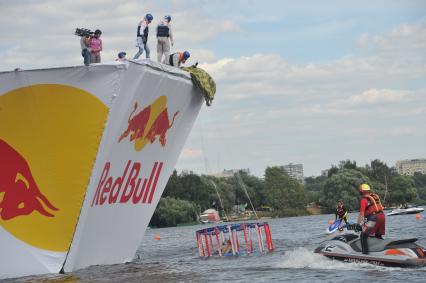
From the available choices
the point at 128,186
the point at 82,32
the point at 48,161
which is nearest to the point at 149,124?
the point at 128,186

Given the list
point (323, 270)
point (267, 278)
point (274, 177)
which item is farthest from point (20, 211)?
point (274, 177)

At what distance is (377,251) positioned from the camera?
20.8 m

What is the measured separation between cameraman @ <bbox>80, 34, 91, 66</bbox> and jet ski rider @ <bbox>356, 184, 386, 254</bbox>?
793 cm

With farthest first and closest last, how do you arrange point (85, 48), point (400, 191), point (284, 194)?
1. point (284, 194)
2. point (400, 191)
3. point (85, 48)

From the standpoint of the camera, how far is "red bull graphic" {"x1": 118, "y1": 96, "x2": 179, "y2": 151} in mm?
22328

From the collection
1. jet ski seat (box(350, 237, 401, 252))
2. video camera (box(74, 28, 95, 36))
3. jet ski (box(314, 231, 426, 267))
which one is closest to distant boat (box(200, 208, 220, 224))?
jet ski (box(314, 231, 426, 267))

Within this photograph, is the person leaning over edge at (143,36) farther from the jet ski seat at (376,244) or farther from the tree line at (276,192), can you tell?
the tree line at (276,192)

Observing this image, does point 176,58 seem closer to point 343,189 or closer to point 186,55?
point 186,55

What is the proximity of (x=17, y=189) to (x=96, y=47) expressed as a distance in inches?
175

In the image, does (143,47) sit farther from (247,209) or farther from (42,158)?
(247,209)

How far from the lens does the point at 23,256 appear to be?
69.3ft

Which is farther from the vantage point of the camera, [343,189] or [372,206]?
[343,189]

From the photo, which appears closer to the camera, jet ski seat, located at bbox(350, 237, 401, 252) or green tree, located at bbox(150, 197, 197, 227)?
jet ski seat, located at bbox(350, 237, 401, 252)

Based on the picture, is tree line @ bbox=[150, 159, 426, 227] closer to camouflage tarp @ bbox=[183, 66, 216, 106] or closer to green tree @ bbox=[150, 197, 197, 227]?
green tree @ bbox=[150, 197, 197, 227]
